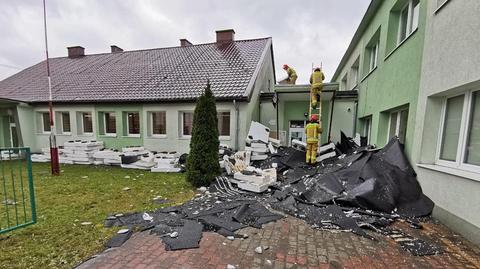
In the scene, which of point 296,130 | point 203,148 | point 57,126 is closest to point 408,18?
point 296,130

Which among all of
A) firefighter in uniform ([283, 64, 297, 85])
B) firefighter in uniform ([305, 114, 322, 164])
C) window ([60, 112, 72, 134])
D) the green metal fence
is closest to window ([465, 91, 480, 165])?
firefighter in uniform ([305, 114, 322, 164])

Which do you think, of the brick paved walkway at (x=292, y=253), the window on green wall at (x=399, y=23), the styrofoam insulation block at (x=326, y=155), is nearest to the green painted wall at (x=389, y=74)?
the window on green wall at (x=399, y=23)

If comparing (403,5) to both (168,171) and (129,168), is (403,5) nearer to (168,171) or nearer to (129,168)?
(168,171)

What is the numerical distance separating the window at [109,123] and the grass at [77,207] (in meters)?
3.43

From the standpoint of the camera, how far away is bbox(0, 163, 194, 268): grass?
106 inches

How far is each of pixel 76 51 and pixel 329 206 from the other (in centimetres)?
2264

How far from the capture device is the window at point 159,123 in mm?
10609

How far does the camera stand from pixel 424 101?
4.12 m

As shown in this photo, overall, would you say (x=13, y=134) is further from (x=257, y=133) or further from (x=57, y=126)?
(x=257, y=133)

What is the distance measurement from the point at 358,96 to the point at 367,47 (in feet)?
7.39

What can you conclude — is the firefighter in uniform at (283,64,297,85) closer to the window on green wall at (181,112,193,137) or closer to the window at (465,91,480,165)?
the window on green wall at (181,112,193,137)

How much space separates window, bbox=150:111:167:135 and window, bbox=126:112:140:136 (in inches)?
39.9

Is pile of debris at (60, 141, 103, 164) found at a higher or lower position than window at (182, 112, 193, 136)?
lower

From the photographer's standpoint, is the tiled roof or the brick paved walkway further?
the tiled roof
